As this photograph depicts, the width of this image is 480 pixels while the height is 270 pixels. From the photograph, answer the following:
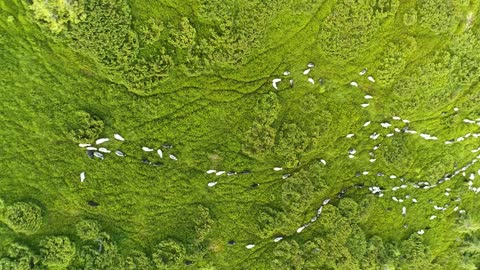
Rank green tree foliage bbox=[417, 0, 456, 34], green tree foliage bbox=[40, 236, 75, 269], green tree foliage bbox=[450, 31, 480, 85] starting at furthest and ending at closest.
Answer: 1. green tree foliage bbox=[450, 31, 480, 85]
2. green tree foliage bbox=[417, 0, 456, 34]
3. green tree foliage bbox=[40, 236, 75, 269]

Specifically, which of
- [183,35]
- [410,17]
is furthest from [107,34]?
[410,17]

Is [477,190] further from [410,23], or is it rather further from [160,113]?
[160,113]

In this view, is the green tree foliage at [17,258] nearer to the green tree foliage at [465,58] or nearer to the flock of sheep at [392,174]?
the flock of sheep at [392,174]

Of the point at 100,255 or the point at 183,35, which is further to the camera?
the point at 183,35

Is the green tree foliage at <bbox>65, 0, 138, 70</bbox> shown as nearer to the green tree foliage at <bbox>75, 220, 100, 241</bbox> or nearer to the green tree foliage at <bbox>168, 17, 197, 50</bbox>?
the green tree foliage at <bbox>168, 17, 197, 50</bbox>

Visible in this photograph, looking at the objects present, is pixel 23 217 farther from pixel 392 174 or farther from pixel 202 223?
pixel 392 174

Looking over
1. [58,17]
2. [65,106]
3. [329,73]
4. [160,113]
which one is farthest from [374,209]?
[58,17]

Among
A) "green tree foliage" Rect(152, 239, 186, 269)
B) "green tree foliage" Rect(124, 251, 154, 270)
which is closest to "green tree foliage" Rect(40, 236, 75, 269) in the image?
"green tree foliage" Rect(124, 251, 154, 270)
